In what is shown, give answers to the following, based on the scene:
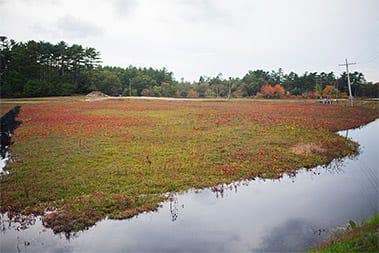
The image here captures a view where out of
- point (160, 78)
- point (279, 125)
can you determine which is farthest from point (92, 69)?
point (279, 125)

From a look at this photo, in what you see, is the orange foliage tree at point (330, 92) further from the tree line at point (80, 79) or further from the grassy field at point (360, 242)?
the grassy field at point (360, 242)

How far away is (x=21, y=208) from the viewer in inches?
518

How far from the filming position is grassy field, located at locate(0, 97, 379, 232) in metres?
13.4

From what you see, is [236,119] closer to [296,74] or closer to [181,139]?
[181,139]

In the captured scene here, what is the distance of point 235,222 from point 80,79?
81.7m

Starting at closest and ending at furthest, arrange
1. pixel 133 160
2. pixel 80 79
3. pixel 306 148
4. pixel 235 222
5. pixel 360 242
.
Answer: pixel 360 242 < pixel 235 222 < pixel 133 160 < pixel 306 148 < pixel 80 79

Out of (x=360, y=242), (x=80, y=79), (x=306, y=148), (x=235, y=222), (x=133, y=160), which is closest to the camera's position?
(x=360, y=242)

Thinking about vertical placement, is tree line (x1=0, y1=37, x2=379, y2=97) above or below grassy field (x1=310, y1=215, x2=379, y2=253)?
above

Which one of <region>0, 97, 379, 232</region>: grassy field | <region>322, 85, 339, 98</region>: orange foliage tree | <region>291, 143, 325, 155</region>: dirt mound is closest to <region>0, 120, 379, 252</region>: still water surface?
<region>0, 97, 379, 232</region>: grassy field

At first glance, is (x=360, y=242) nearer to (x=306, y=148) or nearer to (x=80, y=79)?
(x=306, y=148)

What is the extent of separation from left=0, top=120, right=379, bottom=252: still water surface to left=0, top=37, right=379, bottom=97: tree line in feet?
227

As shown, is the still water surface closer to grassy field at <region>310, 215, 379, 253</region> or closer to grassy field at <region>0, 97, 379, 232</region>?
grassy field at <region>0, 97, 379, 232</region>

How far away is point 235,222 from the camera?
12.0 metres

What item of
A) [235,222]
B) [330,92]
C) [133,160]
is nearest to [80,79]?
[330,92]
